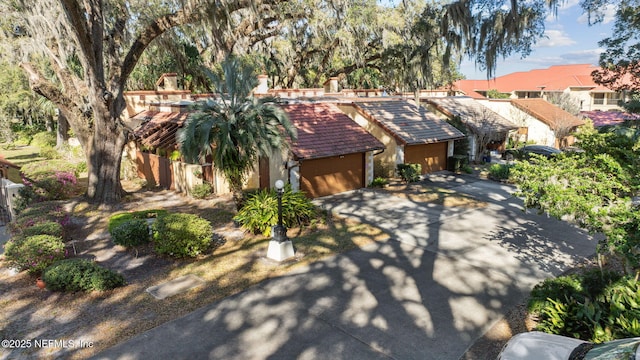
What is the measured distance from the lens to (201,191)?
58.5 feet

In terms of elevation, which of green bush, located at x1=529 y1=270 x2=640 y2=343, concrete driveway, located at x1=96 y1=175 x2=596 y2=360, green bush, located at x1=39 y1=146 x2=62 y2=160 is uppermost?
green bush, located at x1=39 y1=146 x2=62 y2=160

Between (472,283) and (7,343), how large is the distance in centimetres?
990

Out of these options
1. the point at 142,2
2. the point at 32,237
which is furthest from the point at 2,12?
the point at 32,237

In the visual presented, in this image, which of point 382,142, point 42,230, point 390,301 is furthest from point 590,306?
point 382,142

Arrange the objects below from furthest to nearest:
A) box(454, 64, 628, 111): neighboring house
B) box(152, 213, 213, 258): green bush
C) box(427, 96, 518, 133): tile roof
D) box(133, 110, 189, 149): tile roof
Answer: box(454, 64, 628, 111): neighboring house < box(427, 96, 518, 133): tile roof < box(133, 110, 189, 149): tile roof < box(152, 213, 213, 258): green bush

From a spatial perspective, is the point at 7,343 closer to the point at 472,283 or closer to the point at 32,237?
the point at 32,237

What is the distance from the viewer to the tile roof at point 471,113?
28844mm

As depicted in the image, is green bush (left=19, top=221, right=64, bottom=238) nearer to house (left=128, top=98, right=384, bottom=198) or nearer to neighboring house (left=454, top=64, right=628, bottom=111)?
house (left=128, top=98, right=384, bottom=198)

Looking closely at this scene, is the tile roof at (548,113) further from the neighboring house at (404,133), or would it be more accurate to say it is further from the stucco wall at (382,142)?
the stucco wall at (382,142)

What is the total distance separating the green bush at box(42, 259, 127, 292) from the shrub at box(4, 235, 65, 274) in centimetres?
67

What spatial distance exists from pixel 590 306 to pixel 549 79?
58.2 m

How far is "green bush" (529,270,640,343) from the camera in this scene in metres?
6.38

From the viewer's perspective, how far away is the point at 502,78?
65312mm

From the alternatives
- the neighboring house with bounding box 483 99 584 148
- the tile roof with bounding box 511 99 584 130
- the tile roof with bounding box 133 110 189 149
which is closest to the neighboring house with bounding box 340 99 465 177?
the tile roof with bounding box 133 110 189 149
